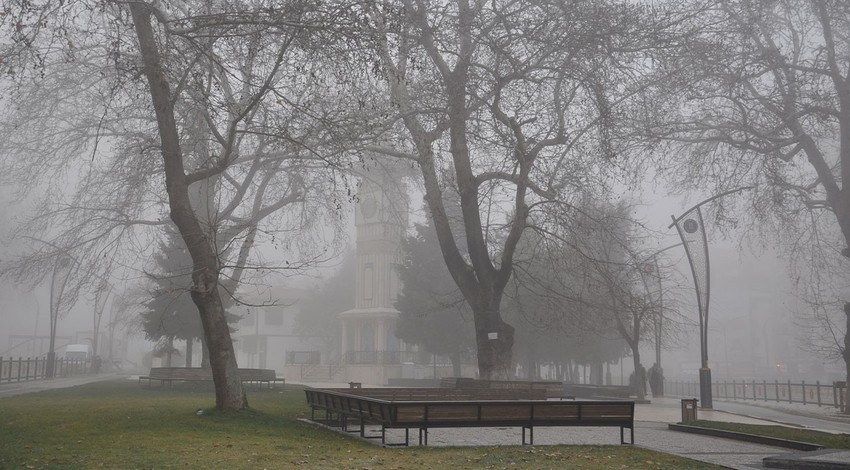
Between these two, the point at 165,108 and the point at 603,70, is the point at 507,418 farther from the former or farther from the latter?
the point at 603,70

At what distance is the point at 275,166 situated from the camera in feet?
88.3

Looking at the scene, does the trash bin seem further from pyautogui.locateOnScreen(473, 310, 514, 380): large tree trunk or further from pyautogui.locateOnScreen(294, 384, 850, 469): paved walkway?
pyautogui.locateOnScreen(473, 310, 514, 380): large tree trunk

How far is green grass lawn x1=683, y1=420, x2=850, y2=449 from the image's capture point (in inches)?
551

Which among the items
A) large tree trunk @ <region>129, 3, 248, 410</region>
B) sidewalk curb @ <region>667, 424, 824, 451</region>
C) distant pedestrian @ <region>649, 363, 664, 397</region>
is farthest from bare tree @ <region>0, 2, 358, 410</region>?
distant pedestrian @ <region>649, 363, 664, 397</region>

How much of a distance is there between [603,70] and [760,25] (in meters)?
10.1

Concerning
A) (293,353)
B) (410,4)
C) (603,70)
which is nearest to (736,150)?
(603,70)

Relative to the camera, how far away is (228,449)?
11492 millimetres

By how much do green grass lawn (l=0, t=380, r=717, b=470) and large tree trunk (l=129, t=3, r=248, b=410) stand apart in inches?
26.9

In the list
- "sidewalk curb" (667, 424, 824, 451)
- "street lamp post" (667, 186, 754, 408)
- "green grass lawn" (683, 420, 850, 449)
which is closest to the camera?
"sidewalk curb" (667, 424, 824, 451)

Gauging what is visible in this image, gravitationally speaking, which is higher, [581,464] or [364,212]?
[364,212]

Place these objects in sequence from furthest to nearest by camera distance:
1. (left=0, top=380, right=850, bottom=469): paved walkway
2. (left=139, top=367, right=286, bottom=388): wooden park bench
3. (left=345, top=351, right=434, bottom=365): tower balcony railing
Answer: (left=345, top=351, right=434, bottom=365): tower balcony railing, (left=139, top=367, right=286, bottom=388): wooden park bench, (left=0, top=380, right=850, bottom=469): paved walkway

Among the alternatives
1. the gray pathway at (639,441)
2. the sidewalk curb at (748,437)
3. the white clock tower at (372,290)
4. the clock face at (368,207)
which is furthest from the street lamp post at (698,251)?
the clock face at (368,207)

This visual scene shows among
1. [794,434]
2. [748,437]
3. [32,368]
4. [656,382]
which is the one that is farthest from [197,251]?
[32,368]

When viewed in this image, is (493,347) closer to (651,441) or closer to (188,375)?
(651,441)
